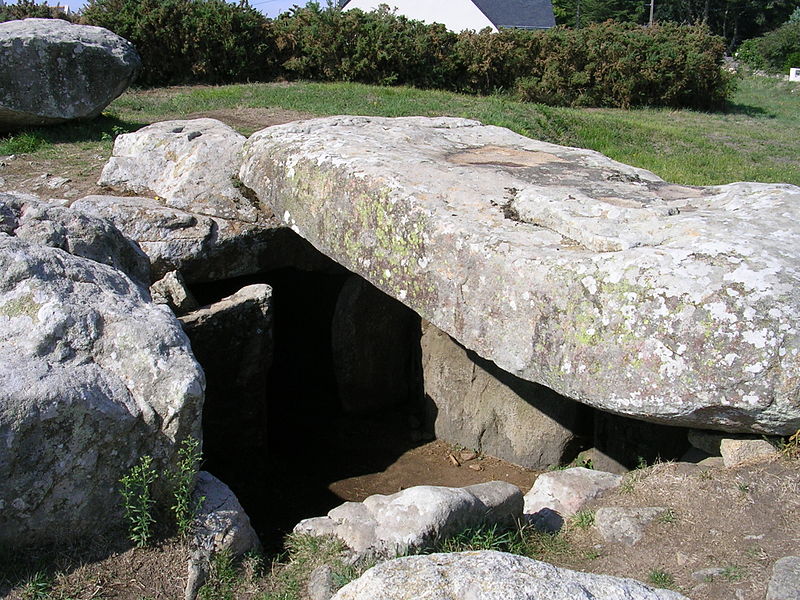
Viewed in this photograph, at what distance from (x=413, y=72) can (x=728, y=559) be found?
1288 cm

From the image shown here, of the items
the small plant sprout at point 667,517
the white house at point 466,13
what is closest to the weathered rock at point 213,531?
the small plant sprout at point 667,517

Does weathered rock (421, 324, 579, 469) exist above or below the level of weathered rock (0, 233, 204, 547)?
below

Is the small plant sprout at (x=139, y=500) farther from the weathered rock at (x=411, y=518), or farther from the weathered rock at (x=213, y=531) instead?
the weathered rock at (x=411, y=518)

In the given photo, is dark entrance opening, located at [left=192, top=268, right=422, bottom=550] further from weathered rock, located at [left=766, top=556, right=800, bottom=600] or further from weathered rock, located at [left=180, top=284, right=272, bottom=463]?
weathered rock, located at [left=766, top=556, right=800, bottom=600]

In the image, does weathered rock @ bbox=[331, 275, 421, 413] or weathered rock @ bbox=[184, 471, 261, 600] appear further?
weathered rock @ bbox=[331, 275, 421, 413]

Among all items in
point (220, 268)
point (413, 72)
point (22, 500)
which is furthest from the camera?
point (413, 72)

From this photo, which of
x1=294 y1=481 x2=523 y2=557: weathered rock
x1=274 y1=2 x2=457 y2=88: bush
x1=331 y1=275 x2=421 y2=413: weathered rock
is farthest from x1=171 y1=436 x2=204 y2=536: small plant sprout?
x1=274 y1=2 x2=457 y2=88: bush

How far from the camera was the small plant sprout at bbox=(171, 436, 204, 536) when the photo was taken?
141 inches

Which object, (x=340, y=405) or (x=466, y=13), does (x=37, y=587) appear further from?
(x=466, y=13)

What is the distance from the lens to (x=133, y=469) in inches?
140

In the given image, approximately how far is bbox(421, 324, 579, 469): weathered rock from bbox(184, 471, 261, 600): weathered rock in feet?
7.94

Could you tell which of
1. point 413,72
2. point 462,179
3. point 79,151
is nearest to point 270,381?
point 462,179

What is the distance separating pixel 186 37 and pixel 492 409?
10.9 meters

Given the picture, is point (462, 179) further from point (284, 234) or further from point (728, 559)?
point (728, 559)
